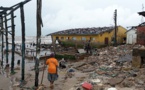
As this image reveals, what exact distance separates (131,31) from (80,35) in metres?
8.76

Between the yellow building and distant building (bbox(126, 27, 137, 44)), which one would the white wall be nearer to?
distant building (bbox(126, 27, 137, 44))

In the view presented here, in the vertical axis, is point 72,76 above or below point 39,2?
below

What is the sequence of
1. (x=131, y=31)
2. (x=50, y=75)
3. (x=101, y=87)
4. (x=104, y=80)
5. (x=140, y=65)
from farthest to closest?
(x=131, y=31) → (x=140, y=65) → (x=104, y=80) → (x=50, y=75) → (x=101, y=87)

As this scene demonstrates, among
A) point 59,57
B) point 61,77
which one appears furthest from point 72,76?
point 59,57

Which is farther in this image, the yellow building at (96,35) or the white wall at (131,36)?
the yellow building at (96,35)

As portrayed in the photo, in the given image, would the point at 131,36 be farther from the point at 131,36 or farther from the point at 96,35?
the point at 96,35

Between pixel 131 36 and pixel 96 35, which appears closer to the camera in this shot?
pixel 131 36

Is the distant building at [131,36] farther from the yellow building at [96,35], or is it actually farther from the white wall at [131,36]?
the yellow building at [96,35]

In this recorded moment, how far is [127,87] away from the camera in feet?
35.9

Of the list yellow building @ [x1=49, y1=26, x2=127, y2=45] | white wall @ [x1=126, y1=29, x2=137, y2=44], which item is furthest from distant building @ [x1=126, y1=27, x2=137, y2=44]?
yellow building @ [x1=49, y1=26, x2=127, y2=45]

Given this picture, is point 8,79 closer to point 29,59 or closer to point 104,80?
point 104,80

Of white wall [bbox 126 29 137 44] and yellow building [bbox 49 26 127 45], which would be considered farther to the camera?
A: yellow building [bbox 49 26 127 45]

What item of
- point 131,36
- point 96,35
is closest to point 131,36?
point 131,36

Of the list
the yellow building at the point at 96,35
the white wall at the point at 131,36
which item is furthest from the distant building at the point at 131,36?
the yellow building at the point at 96,35
